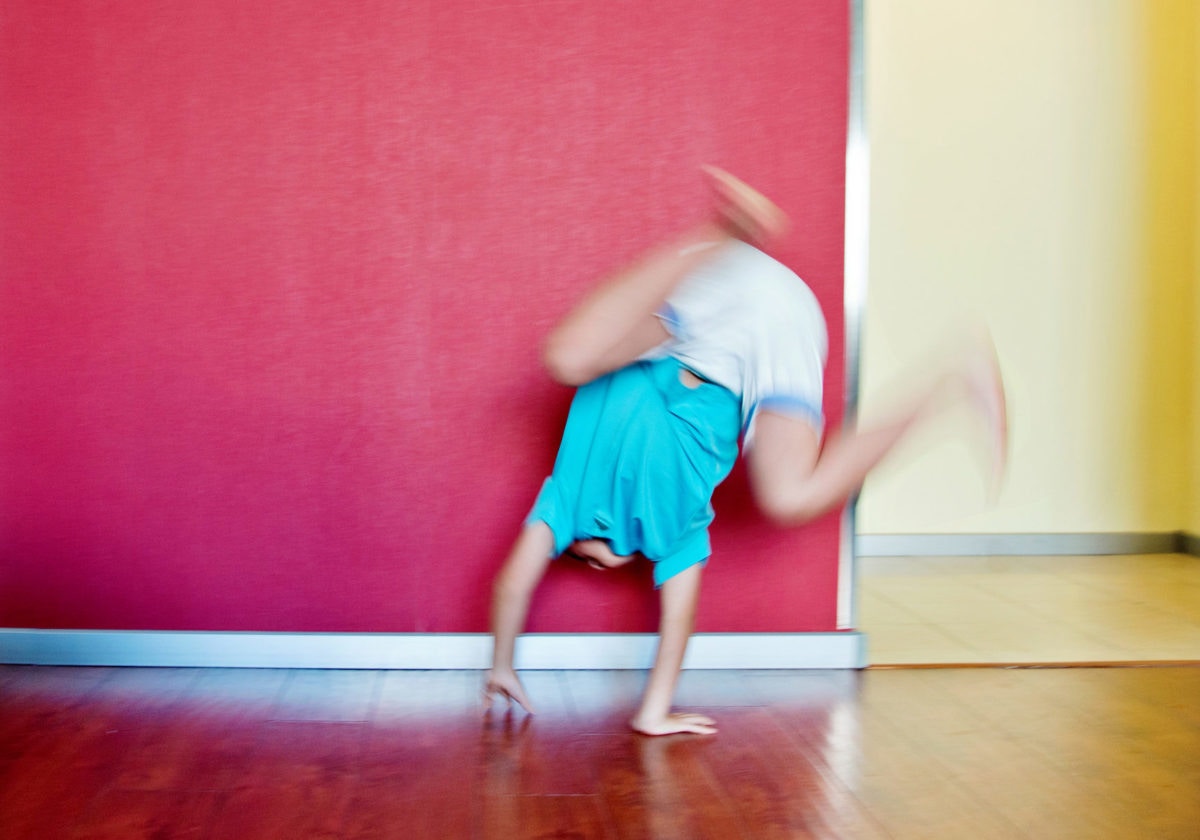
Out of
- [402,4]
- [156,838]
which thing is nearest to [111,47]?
[402,4]

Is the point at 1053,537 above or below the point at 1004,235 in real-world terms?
below

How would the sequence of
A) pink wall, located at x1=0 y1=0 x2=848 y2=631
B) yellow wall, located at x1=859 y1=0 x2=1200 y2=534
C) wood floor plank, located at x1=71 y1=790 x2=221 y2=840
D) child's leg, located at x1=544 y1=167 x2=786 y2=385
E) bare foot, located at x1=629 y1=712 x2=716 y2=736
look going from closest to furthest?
wood floor plank, located at x1=71 y1=790 x2=221 y2=840, child's leg, located at x1=544 y1=167 x2=786 y2=385, bare foot, located at x1=629 y1=712 x2=716 y2=736, pink wall, located at x1=0 y1=0 x2=848 y2=631, yellow wall, located at x1=859 y1=0 x2=1200 y2=534

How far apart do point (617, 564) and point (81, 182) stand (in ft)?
4.47

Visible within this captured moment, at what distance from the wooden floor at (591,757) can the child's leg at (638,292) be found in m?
0.67

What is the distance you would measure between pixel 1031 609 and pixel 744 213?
178 centimetres

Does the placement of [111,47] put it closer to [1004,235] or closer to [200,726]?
[200,726]

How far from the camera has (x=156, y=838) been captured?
1.71 m

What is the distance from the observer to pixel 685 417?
2.29m

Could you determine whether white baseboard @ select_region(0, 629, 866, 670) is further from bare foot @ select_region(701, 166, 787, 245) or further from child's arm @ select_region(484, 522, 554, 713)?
bare foot @ select_region(701, 166, 787, 245)

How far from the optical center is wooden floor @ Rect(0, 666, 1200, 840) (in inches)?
71.4

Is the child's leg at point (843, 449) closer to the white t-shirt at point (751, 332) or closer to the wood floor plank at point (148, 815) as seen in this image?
the white t-shirt at point (751, 332)

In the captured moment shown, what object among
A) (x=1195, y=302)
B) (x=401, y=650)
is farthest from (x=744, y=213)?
(x=1195, y=302)

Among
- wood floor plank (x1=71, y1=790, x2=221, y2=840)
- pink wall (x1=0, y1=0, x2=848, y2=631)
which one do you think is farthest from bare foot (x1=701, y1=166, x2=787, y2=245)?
wood floor plank (x1=71, y1=790, x2=221, y2=840)

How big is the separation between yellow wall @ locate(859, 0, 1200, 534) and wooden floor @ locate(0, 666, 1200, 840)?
5.73 feet
